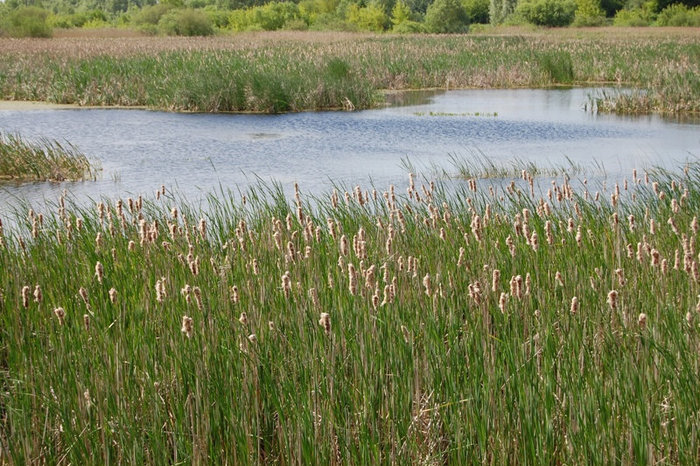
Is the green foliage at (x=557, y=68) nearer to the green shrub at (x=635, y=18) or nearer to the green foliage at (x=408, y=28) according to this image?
the green foliage at (x=408, y=28)

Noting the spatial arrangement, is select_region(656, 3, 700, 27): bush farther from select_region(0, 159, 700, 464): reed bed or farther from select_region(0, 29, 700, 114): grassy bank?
select_region(0, 159, 700, 464): reed bed

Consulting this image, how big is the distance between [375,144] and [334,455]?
11.4 metres

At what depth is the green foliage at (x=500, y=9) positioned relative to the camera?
7206 cm

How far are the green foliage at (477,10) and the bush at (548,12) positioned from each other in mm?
15524

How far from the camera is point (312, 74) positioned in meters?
21.0

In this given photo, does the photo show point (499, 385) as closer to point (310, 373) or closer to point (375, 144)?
point (310, 373)

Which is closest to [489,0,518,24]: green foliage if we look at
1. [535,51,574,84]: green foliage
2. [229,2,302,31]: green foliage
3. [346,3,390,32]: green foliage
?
[346,3,390,32]: green foliage

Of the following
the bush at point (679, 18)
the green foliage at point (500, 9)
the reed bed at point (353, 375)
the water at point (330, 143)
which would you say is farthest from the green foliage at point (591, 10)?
the reed bed at point (353, 375)

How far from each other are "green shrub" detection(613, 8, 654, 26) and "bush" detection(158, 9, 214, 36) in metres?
30.0

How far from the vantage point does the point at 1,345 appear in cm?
470

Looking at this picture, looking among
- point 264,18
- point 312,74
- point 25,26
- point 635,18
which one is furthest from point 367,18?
point 312,74

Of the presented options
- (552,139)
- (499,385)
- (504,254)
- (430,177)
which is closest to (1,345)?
(499,385)

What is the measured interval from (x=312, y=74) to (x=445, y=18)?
120 feet

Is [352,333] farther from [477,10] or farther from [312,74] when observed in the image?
[477,10]
